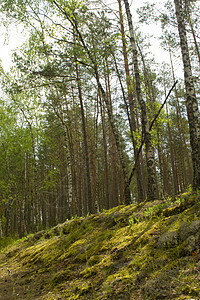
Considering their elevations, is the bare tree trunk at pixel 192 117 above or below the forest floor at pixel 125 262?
above

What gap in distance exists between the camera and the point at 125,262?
12.8 feet

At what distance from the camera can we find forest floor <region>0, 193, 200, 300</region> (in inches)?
112

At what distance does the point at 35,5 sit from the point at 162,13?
6.75 m

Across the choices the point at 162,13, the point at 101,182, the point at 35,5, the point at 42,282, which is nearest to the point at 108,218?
the point at 42,282

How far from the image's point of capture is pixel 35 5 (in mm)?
11609

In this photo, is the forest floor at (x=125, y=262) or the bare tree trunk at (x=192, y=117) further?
the bare tree trunk at (x=192, y=117)

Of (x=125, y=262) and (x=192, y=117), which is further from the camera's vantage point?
(x=192, y=117)

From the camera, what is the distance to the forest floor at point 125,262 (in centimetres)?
285

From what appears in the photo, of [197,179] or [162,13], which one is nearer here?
[197,179]

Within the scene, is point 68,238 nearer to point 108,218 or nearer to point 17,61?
point 108,218

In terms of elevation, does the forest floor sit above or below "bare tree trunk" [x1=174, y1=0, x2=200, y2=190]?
below

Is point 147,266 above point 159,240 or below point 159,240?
below

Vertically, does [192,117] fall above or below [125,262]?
above

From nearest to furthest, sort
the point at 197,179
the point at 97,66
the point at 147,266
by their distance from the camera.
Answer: the point at 147,266, the point at 197,179, the point at 97,66
